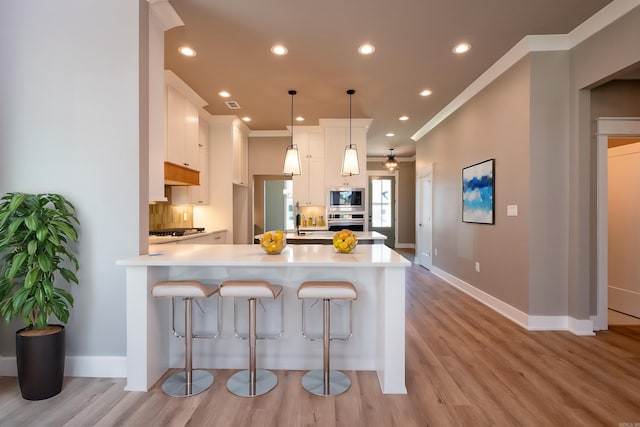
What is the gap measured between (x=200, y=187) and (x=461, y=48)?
405 cm

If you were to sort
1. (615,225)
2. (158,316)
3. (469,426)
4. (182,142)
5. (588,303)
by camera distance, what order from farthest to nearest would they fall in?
(182,142), (615,225), (588,303), (158,316), (469,426)

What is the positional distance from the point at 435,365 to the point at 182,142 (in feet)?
12.7

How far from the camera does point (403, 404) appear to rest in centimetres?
196

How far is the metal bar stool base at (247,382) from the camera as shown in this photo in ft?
6.86

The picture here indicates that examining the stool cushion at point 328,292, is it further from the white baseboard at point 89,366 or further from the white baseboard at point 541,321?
the white baseboard at point 541,321

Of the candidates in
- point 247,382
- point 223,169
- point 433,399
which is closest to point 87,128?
point 247,382

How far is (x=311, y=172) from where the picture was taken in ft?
20.0

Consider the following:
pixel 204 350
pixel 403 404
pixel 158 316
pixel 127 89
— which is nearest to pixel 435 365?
pixel 403 404

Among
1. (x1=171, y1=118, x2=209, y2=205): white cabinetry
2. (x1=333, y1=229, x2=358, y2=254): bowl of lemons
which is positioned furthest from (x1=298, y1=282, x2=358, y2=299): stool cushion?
(x1=171, y1=118, x2=209, y2=205): white cabinetry

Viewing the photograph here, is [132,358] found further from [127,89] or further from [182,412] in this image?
[127,89]

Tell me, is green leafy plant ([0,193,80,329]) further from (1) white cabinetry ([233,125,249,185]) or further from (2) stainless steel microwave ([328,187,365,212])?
(2) stainless steel microwave ([328,187,365,212])

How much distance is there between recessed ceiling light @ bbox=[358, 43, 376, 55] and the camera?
10.4 ft

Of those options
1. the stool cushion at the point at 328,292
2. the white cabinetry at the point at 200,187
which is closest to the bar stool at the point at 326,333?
the stool cushion at the point at 328,292

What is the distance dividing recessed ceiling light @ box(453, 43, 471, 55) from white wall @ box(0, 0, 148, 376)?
285 centimetres
